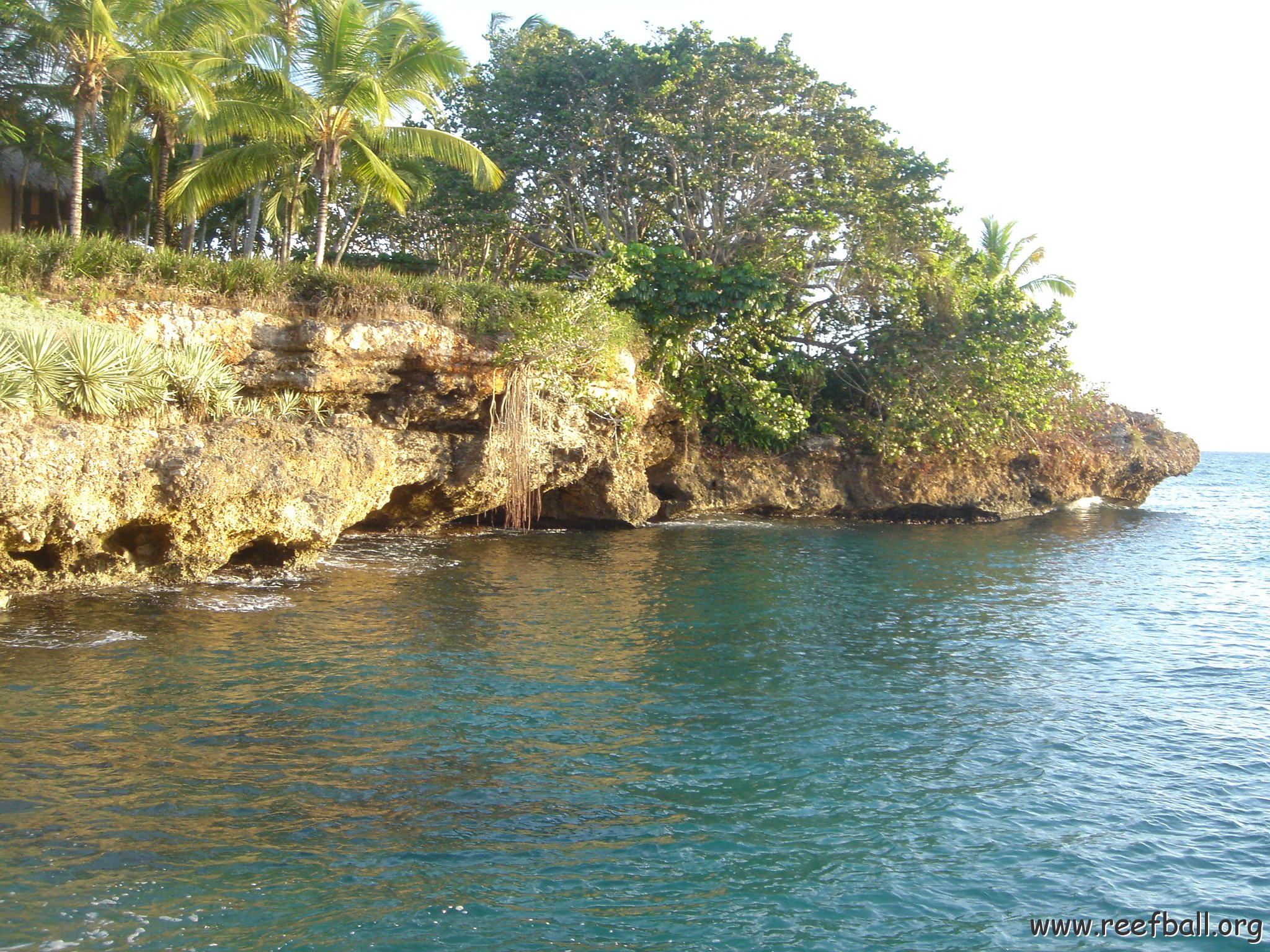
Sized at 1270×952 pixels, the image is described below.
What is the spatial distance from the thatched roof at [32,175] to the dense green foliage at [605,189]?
73 centimetres

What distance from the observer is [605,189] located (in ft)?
90.1

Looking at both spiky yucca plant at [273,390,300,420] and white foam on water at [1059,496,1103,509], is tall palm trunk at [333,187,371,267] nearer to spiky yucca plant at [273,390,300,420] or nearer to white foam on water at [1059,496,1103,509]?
spiky yucca plant at [273,390,300,420]

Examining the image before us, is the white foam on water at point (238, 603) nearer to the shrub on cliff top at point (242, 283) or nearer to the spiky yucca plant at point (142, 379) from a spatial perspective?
the spiky yucca plant at point (142, 379)

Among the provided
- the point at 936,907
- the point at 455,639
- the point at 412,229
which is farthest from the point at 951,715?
the point at 412,229

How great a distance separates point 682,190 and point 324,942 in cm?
2400

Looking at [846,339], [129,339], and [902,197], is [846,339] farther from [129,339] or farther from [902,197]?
[129,339]

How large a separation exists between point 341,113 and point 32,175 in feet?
44.1

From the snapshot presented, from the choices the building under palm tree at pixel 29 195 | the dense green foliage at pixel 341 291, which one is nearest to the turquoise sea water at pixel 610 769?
the dense green foliage at pixel 341 291

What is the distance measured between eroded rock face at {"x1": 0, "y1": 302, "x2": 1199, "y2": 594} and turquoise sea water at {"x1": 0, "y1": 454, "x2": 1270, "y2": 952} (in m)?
1.03

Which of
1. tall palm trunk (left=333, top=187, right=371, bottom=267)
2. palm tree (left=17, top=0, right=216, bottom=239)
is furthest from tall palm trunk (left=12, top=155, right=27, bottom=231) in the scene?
tall palm trunk (left=333, top=187, right=371, bottom=267)

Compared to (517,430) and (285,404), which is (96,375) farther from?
(517,430)

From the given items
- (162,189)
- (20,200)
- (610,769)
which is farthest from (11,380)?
(20,200)

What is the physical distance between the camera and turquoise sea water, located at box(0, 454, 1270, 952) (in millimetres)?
5988

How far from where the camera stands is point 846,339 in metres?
28.3
